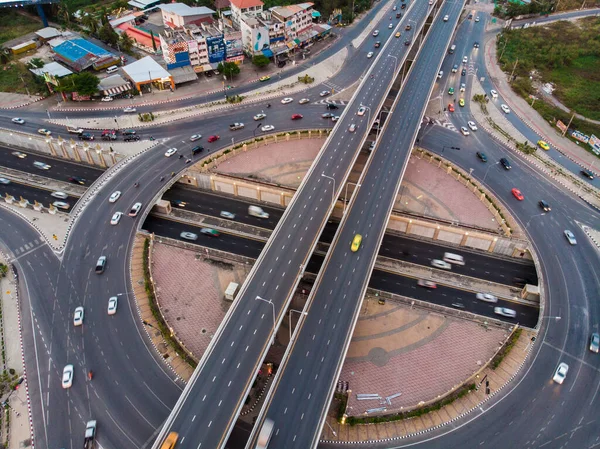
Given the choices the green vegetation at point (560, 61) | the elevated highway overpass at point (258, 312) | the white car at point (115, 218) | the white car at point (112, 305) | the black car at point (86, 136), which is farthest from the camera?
the green vegetation at point (560, 61)

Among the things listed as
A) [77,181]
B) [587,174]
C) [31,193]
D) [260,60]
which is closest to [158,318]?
[77,181]

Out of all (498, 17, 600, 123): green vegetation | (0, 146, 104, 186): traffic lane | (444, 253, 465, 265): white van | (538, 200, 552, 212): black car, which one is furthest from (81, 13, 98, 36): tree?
(538, 200, 552, 212): black car

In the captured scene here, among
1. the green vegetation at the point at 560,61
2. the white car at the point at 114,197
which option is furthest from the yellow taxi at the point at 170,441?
the green vegetation at the point at 560,61

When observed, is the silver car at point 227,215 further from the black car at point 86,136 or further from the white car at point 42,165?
the white car at point 42,165

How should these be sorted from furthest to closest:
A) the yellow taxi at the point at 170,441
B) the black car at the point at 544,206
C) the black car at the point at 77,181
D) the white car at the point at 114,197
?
1. the black car at the point at 77,181
2. the black car at the point at 544,206
3. the white car at the point at 114,197
4. the yellow taxi at the point at 170,441

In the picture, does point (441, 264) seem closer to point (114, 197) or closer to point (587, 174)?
point (587, 174)

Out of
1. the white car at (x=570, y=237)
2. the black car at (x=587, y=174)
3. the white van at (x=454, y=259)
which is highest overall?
the black car at (x=587, y=174)

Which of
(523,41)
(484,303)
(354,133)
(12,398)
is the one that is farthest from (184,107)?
(523,41)
